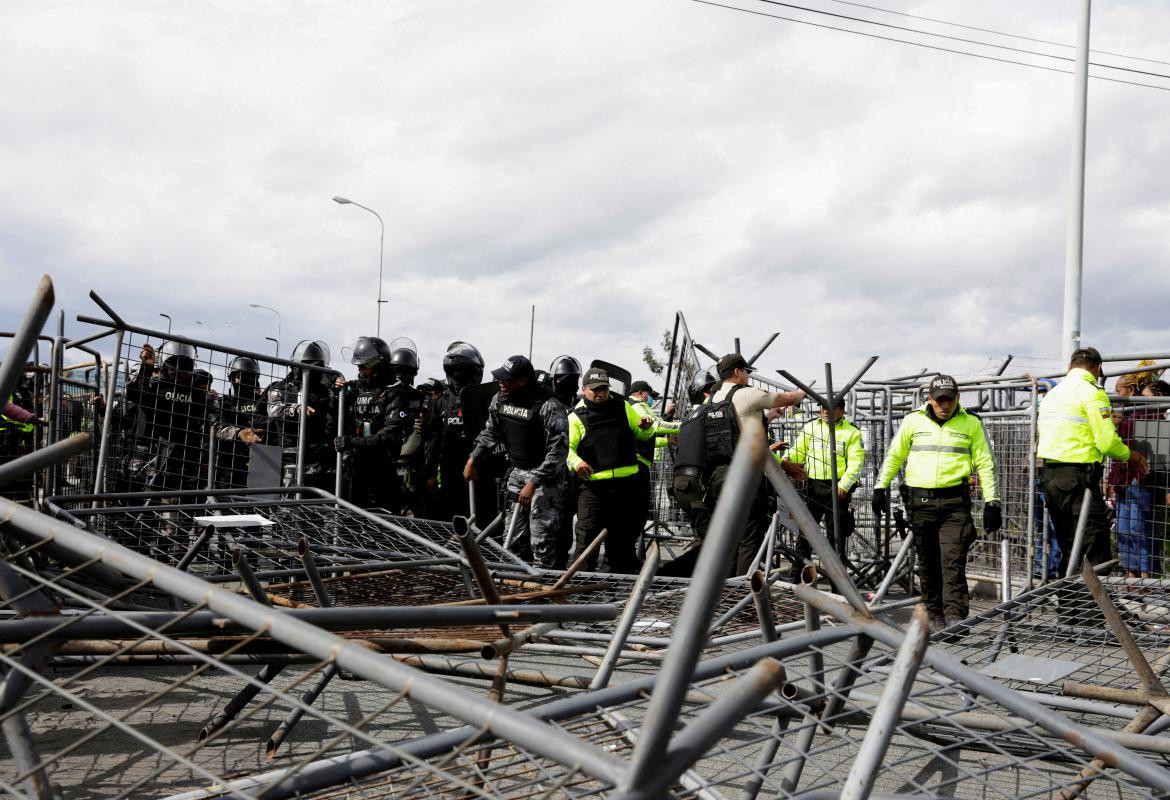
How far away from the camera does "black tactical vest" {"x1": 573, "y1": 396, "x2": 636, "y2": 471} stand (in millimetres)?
7270

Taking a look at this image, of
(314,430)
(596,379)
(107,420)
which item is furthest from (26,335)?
(314,430)

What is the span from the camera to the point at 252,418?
20.4 ft

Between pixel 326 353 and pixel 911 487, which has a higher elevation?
pixel 326 353

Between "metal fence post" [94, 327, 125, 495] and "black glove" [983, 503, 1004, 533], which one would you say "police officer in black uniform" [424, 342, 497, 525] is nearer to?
"metal fence post" [94, 327, 125, 495]

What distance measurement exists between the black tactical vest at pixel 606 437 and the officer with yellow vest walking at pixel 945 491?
2040 millimetres

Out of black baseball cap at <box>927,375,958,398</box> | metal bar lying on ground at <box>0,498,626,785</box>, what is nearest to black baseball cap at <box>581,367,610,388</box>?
black baseball cap at <box>927,375,958,398</box>

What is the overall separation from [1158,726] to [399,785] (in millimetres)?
1919

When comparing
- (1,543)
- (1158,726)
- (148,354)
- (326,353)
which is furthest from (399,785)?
(326,353)

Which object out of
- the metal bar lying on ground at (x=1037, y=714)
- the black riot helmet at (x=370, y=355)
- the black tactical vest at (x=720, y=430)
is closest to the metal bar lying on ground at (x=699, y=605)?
the metal bar lying on ground at (x=1037, y=714)

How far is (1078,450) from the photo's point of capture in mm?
6543

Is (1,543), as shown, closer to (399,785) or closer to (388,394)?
(399,785)

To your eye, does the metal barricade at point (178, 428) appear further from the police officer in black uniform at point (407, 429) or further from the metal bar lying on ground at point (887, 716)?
the metal bar lying on ground at point (887, 716)

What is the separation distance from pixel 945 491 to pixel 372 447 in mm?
4572

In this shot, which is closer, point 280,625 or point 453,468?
point 280,625
